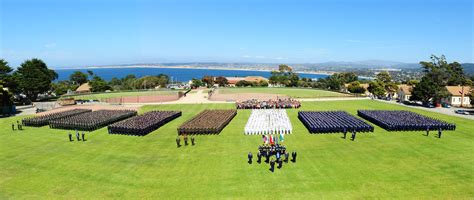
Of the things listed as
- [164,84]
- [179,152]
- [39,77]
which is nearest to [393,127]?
[179,152]

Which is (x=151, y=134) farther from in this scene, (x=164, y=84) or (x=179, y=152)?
(x=164, y=84)

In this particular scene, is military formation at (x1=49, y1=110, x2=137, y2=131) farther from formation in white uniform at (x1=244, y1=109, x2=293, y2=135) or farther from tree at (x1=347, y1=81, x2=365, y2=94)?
tree at (x1=347, y1=81, x2=365, y2=94)

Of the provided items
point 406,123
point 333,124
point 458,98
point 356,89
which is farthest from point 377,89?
point 333,124

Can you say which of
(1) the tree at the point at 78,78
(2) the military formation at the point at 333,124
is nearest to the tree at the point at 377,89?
(2) the military formation at the point at 333,124

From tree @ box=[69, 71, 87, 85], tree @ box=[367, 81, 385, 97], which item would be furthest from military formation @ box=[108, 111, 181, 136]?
tree @ box=[69, 71, 87, 85]

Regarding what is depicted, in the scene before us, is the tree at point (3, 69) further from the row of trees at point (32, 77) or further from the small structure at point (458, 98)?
the small structure at point (458, 98)

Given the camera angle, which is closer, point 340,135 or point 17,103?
point 340,135

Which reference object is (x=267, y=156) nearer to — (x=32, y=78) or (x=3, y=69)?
(x=3, y=69)
